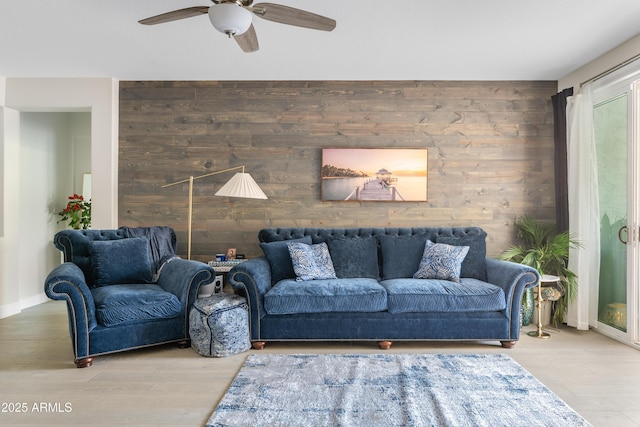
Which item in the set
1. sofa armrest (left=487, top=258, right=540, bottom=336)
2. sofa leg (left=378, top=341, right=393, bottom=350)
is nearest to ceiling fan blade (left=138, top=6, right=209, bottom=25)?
sofa leg (left=378, top=341, right=393, bottom=350)

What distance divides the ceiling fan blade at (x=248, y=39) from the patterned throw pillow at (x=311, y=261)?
5.85 feet

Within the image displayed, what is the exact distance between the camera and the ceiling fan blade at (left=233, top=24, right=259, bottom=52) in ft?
9.17

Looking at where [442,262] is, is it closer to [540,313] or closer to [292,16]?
[540,313]

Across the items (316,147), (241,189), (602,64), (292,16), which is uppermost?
(602,64)

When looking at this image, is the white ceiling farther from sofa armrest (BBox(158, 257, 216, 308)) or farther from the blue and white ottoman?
the blue and white ottoman

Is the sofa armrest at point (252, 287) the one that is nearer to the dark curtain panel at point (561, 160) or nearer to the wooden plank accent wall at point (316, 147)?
the wooden plank accent wall at point (316, 147)

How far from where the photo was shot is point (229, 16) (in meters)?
2.36

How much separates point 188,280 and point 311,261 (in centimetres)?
109

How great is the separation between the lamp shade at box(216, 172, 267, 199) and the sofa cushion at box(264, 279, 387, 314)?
3.53 feet

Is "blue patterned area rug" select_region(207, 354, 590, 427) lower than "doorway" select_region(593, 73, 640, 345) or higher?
lower

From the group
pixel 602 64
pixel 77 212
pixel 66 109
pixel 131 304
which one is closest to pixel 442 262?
pixel 602 64

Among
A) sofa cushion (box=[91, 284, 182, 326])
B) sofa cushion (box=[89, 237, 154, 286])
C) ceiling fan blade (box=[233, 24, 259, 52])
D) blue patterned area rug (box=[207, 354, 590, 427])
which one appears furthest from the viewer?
sofa cushion (box=[89, 237, 154, 286])

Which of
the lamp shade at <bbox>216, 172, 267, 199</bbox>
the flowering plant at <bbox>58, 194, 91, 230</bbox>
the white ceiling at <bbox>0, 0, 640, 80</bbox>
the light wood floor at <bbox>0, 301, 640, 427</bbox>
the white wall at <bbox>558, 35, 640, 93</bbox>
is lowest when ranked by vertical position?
the light wood floor at <bbox>0, 301, 640, 427</bbox>

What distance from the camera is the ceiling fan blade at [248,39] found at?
2.79m
